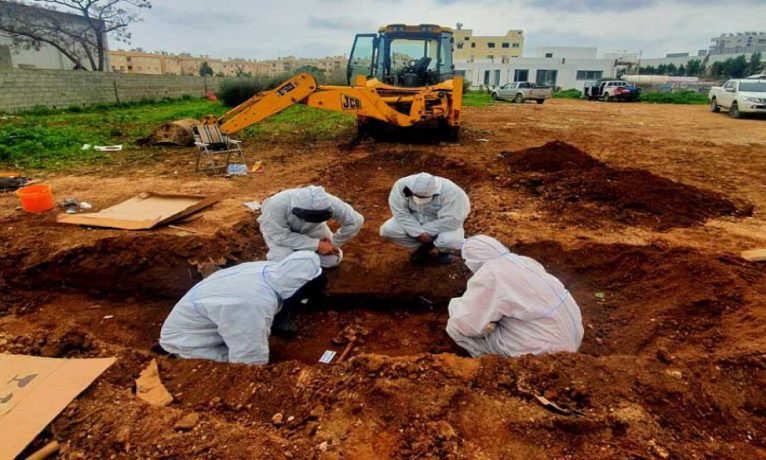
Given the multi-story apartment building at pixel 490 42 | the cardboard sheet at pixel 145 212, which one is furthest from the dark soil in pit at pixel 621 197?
the multi-story apartment building at pixel 490 42

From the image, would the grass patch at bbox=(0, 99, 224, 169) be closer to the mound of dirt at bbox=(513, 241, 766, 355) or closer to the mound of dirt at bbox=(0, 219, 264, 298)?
the mound of dirt at bbox=(0, 219, 264, 298)

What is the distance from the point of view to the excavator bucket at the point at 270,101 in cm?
838

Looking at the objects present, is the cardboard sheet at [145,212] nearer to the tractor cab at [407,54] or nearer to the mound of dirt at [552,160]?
the mound of dirt at [552,160]

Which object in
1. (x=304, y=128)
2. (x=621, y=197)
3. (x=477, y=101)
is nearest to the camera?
(x=621, y=197)

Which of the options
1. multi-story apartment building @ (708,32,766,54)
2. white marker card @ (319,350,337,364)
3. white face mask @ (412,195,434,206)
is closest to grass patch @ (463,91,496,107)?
white face mask @ (412,195,434,206)

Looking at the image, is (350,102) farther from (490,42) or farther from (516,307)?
(490,42)

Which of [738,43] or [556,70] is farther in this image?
[738,43]

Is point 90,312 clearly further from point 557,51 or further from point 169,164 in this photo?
point 557,51

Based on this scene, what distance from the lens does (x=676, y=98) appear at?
2462 centimetres

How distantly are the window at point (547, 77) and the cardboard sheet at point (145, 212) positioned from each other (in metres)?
42.7

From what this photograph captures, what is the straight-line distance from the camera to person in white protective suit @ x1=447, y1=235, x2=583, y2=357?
280 cm

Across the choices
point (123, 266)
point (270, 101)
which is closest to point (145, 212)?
point (123, 266)

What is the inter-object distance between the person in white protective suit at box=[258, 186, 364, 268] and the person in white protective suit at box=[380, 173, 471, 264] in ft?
1.86

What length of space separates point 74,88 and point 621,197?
18764mm
